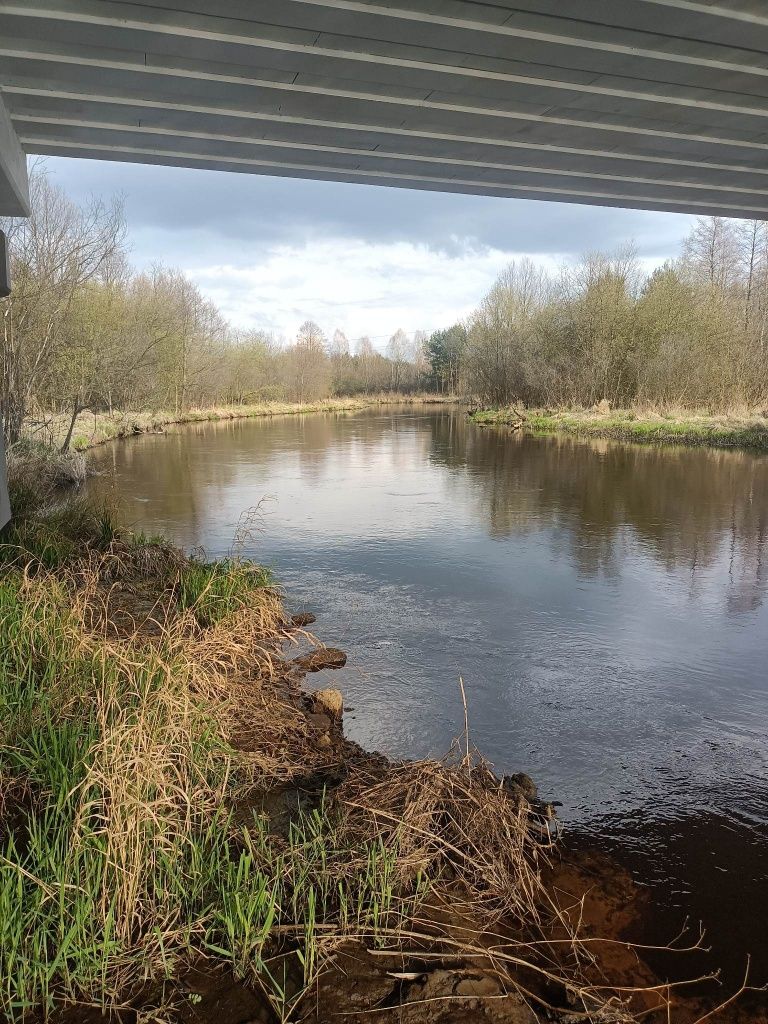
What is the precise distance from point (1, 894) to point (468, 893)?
1.95 metres

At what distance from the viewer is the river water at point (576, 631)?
4277 mm

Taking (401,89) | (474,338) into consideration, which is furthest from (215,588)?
(474,338)

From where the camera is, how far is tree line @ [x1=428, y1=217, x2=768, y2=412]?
3022 cm

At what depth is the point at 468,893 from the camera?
3.35 meters

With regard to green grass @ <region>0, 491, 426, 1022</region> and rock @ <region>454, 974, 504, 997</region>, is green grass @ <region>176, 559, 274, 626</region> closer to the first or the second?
green grass @ <region>0, 491, 426, 1022</region>

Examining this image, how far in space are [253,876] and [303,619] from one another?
4.55 m

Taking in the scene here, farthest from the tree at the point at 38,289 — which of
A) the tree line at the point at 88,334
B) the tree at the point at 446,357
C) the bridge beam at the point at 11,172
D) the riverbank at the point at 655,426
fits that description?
the tree at the point at 446,357

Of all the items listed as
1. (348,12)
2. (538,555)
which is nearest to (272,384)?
(538,555)

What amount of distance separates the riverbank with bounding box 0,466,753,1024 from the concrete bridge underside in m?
4.77

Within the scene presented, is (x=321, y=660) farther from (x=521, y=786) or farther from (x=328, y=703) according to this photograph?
(x=521, y=786)

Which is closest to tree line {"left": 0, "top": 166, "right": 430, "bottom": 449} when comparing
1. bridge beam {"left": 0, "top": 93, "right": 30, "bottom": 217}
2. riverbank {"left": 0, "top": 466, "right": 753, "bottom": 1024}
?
bridge beam {"left": 0, "top": 93, "right": 30, "bottom": 217}

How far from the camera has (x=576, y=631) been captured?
7.56m

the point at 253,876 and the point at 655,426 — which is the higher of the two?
the point at 655,426

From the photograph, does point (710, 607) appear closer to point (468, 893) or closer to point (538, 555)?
point (538, 555)
